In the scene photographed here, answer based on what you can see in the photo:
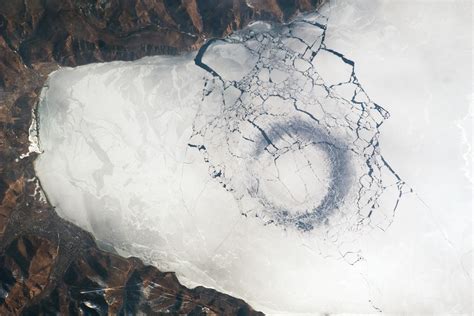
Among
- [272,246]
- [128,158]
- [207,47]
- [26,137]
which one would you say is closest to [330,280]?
[272,246]

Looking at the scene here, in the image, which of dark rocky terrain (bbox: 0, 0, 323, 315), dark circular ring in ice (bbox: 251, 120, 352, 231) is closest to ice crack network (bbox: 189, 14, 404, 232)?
dark circular ring in ice (bbox: 251, 120, 352, 231)

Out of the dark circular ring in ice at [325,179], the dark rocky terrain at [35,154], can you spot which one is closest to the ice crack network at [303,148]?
the dark circular ring in ice at [325,179]

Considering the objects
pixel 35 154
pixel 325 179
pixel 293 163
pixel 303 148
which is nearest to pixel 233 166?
pixel 293 163

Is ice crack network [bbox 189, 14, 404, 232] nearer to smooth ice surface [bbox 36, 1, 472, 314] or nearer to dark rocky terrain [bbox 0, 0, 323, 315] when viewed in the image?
smooth ice surface [bbox 36, 1, 472, 314]

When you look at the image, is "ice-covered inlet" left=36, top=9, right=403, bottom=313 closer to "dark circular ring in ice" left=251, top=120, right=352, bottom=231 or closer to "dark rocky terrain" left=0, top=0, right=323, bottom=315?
"dark circular ring in ice" left=251, top=120, right=352, bottom=231

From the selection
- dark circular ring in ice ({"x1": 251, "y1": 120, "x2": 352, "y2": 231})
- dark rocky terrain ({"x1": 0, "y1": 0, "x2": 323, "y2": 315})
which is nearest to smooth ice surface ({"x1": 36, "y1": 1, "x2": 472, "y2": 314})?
dark circular ring in ice ({"x1": 251, "y1": 120, "x2": 352, "y2": 231})

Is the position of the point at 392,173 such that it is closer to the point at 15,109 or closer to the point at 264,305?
the point at 264,305
